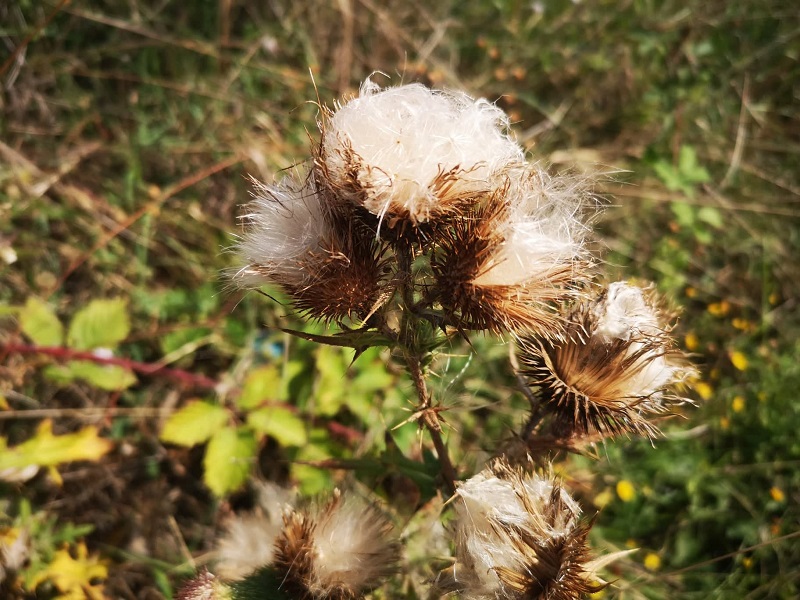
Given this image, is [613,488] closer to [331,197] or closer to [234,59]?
[331,197]

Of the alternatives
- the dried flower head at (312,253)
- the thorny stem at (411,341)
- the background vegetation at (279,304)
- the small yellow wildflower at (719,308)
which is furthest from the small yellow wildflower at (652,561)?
the dried flower head at (312,253)

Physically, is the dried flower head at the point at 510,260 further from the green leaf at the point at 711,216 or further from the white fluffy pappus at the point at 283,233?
the green leaf at the point at 711,216

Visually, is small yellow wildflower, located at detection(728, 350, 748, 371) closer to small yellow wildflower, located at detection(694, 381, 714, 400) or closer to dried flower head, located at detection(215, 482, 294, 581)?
small yellow wildflower, located at detection(694, 381, 714, 400)

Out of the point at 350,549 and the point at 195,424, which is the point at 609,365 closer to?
the point at 350,549

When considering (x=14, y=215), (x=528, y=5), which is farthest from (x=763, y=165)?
(x=14, y=215)

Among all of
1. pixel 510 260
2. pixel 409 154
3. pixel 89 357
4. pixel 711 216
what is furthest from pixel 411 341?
pixel 711 216

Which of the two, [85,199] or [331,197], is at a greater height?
[331,197]
